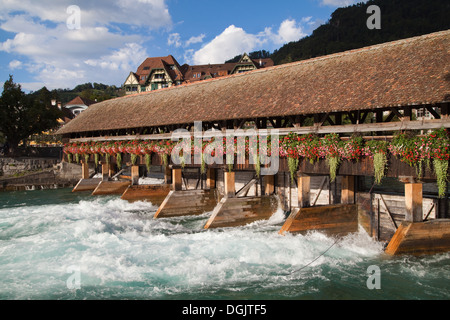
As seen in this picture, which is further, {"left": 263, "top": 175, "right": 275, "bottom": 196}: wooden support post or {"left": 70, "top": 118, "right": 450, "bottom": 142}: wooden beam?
{"left": 263, "top": 175, "right": 275, "bottom": 196}: wooden support post

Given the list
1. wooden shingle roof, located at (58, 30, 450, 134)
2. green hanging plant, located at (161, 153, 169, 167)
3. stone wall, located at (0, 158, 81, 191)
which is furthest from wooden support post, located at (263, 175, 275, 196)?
stone wall, located at (0, 158, 81, 191)

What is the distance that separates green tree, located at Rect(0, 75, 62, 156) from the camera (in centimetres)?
3362

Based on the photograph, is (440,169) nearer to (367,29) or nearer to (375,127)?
(375,127)

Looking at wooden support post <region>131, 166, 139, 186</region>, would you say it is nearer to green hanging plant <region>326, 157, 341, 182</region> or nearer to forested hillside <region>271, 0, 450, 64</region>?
green hanging plant <region>326, 157, 341, 182</region>

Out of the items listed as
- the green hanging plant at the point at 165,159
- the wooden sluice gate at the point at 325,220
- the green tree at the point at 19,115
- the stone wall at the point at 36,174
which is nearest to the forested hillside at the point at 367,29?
the green tree at the point at 19,115

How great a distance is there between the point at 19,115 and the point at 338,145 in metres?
31.0

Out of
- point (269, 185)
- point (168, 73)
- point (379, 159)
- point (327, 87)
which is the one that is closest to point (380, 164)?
point (379, 159)

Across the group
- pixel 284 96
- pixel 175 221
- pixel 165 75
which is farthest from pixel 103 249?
pixel 165 75

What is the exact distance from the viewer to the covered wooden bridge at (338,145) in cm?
992

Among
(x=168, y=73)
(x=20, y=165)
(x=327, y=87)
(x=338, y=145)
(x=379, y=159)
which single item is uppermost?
(x=168, y=73)

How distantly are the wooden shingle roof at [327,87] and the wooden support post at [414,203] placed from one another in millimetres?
2124

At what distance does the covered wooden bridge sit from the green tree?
1860cm

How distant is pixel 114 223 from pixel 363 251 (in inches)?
340

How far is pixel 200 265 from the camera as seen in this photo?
9.62m
